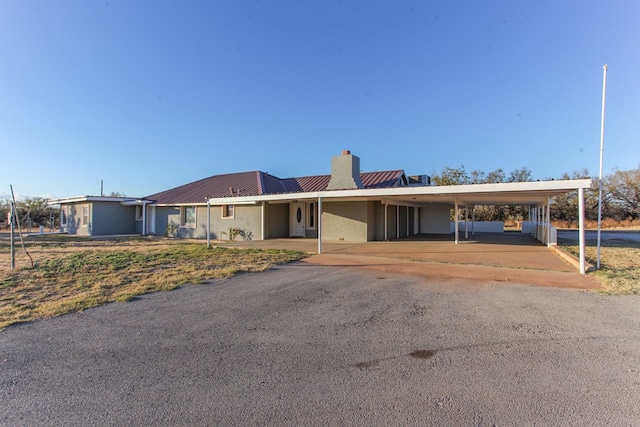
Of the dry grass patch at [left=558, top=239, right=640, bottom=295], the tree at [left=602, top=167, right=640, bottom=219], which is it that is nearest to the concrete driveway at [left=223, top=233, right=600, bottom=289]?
the dry grass patch at [left=558, top=239, right=640, bottom=295]

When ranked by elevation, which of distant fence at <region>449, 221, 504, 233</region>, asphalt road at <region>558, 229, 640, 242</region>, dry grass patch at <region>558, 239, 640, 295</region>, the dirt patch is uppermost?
distant fence at <region>449, 221, 504, 233</region>

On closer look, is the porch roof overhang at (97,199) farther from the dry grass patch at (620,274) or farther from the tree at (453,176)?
the tree at (453,176)

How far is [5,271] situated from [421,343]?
1018 cm

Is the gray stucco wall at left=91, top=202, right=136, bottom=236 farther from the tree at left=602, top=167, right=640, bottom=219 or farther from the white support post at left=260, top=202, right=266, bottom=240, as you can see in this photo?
the tree at left=602, top=167, right=640, bottom=219

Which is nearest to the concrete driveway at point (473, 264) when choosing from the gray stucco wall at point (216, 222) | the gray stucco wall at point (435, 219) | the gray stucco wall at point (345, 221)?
the gray stucco wall at point (345, 221)

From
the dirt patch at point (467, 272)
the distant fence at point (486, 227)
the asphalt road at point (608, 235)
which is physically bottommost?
the asphalt road at point (608, 235)

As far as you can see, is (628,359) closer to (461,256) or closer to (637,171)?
(461,256)

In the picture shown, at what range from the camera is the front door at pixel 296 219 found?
21016 millimetres

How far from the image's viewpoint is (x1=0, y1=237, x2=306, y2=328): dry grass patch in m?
6.04

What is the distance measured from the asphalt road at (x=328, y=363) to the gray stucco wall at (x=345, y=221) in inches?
Result: 455

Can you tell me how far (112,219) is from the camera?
2361 centimetres

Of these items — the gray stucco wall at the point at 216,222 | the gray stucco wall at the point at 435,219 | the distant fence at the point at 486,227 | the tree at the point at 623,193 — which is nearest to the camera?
the gray stucco wall at the point at 216,222

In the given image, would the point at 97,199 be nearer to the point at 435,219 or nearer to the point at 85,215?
the point at 85,215

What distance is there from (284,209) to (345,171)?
4394 mm
